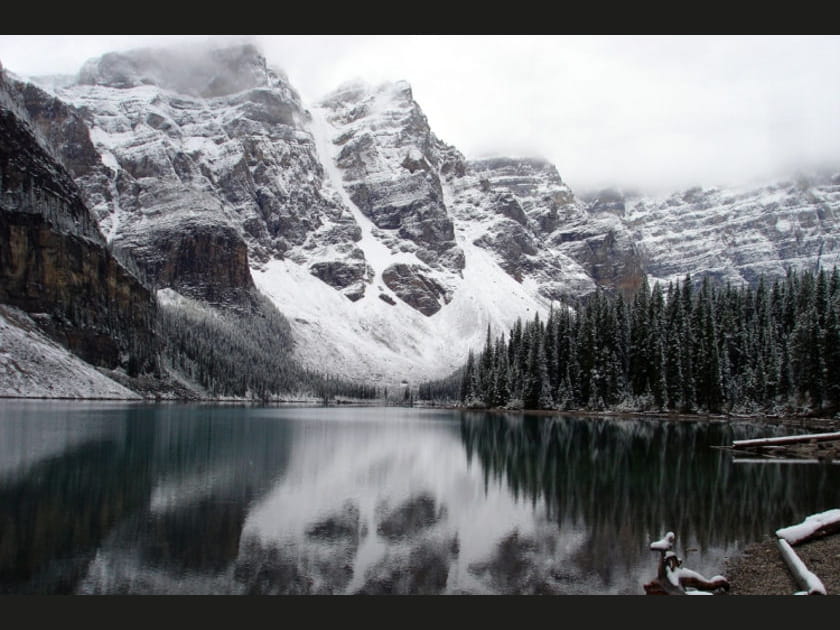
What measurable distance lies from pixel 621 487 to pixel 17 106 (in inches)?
6832

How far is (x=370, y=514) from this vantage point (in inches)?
1117

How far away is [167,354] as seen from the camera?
18525 cm

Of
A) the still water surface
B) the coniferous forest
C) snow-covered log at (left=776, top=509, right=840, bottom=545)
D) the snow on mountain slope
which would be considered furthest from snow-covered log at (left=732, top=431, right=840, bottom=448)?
the snow on mountain slope

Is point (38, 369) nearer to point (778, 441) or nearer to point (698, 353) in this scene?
point (698, 353)

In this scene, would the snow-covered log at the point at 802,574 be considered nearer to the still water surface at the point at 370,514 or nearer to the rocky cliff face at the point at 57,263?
the still water surface at the point at 370,514

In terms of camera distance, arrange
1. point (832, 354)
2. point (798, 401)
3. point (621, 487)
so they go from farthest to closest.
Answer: point (798, 401) < point (832, 354) < point (621, 487)

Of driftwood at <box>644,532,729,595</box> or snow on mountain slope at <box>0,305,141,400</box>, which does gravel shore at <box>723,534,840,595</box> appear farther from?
snow on mountain slope at <box>0,305,141,400</box>

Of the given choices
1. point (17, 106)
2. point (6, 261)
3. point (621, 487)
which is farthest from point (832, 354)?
point (17, 106)

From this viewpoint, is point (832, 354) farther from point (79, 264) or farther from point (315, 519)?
point (79, 264)

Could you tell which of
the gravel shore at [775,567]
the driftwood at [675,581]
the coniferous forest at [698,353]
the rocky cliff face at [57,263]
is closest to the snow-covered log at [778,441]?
the gravel shore at [775,567]

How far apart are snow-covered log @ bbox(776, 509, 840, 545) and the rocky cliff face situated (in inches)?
5775

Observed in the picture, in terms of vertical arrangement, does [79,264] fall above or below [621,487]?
above

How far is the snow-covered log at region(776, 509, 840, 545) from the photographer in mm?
21016

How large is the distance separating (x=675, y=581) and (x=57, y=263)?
161914 millimetres
